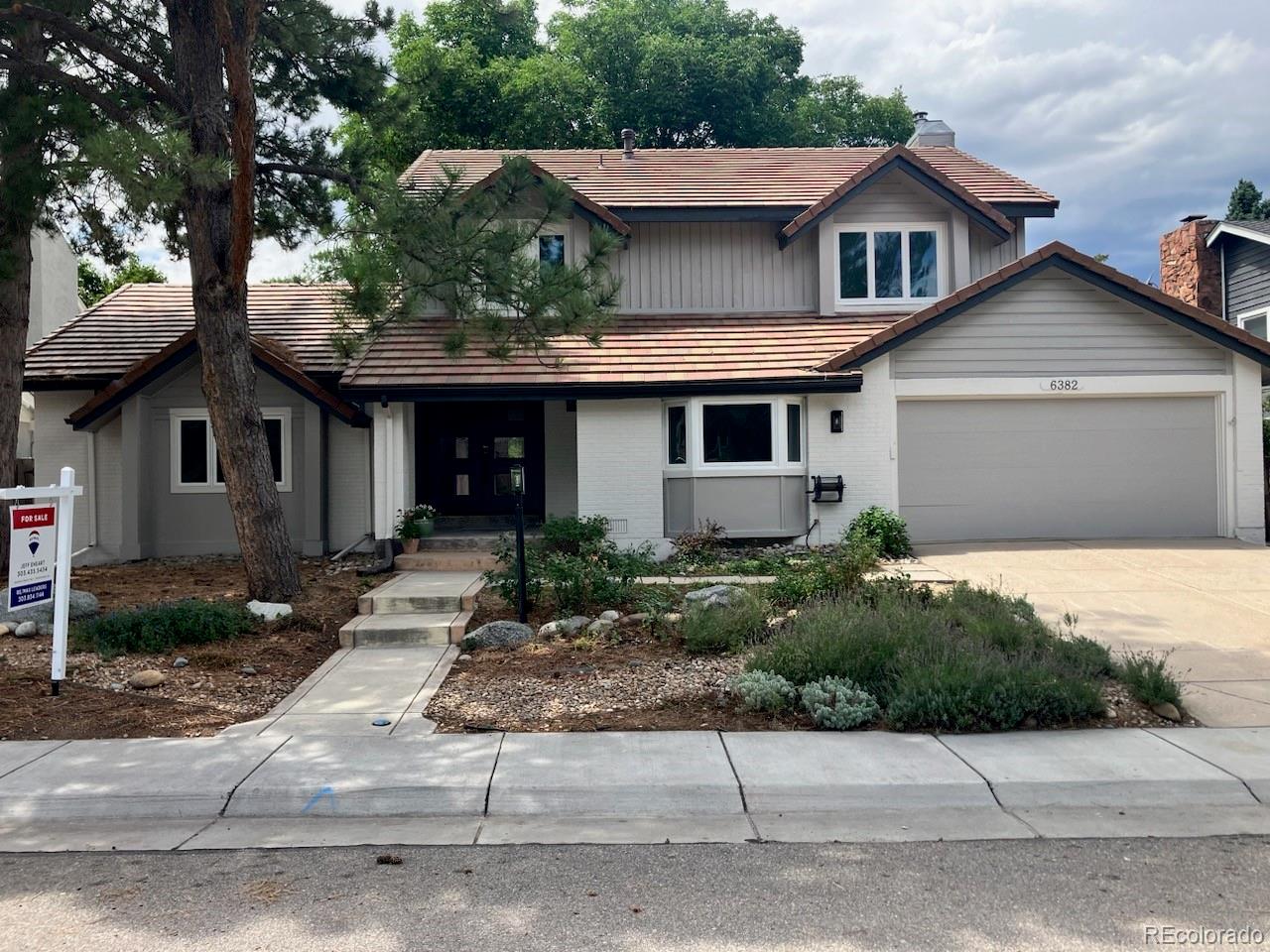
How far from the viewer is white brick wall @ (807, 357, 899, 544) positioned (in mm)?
14539

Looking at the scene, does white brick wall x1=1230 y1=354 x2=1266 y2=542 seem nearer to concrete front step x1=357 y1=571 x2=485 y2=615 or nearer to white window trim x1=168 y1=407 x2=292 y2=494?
concrete front step x1=357 y1=571 x2=485 y2=615

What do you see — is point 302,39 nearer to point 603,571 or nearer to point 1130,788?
point 603,571

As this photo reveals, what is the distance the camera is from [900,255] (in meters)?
16.5

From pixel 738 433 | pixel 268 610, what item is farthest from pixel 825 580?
pixel 268 610

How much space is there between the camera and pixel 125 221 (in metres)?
13.7

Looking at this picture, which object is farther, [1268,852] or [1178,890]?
[1268,852]

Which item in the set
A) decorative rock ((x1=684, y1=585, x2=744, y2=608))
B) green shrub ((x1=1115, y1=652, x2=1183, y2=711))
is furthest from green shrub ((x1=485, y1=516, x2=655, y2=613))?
green shrub ((x1=1115, y1=652, x2=1183, y2=711))

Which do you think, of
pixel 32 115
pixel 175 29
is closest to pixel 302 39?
pixel 175 29

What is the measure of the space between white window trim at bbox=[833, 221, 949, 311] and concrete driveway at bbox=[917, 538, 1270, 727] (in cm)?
455

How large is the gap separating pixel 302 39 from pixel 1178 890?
12232 mm

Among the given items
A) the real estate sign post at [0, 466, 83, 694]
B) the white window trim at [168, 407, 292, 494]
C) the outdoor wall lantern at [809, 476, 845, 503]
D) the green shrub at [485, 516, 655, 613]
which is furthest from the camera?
the white window trim at [168, 407, 292, 494]

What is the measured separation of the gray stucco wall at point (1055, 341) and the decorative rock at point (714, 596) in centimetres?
635

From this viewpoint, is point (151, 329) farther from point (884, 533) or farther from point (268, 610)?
point (884, 533)

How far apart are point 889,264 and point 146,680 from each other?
1321 centimetres
